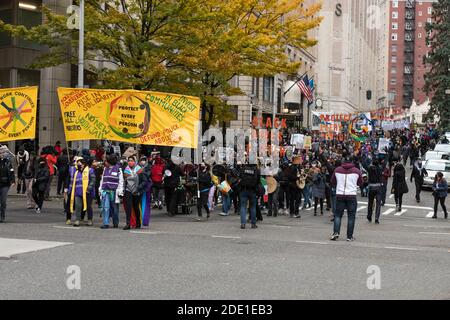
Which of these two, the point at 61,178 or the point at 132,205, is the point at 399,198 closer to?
the point at 132,205

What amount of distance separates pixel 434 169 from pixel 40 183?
838 inches

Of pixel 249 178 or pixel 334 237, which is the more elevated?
pixel 249 178

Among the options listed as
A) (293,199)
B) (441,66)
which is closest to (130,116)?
(293,199)

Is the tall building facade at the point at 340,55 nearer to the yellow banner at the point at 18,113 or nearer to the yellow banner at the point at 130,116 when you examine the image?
the yellow banner at the point at 130,116

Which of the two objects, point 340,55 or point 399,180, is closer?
point 399,180

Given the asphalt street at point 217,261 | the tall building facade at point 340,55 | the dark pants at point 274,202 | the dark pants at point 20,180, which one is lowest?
the asphalt street at point 217,261

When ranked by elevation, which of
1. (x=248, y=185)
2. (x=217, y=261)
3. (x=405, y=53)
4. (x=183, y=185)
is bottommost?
(x=217, y=261)

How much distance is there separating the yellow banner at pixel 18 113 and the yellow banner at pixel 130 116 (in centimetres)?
93

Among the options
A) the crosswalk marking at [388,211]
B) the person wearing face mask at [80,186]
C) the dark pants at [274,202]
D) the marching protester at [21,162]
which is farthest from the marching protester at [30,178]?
the crosswalk marking at [388,211]

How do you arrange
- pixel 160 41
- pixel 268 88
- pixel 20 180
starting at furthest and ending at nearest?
1. pixel 268 88
2. pixel 160 41
3. pixel 20 180

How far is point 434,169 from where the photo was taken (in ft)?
108

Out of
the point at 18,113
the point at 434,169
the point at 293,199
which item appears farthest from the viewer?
the point at 434,169

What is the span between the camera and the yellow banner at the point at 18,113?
1619 centimetres

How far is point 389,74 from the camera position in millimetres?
163625
